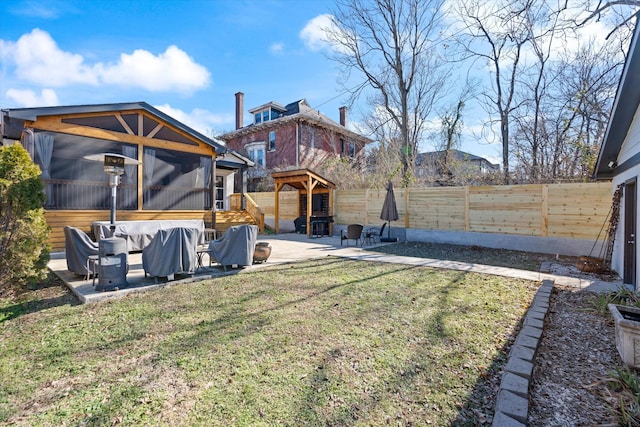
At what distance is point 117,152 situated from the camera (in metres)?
9.52

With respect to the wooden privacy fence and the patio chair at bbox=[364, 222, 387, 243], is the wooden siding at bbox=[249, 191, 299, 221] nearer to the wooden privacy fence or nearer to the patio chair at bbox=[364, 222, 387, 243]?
the wooden privacy fence

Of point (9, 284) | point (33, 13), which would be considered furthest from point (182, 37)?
point (9, 284)

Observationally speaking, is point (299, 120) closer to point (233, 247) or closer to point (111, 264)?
point (233, 247)

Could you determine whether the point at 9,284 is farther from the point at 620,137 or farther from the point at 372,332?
the point at 620,137

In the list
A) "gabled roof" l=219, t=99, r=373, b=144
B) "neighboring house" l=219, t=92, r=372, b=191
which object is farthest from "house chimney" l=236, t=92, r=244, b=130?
Answer: "gabled roof" l=219, t=99, r=373, b=144

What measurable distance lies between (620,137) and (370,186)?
36.3 feet

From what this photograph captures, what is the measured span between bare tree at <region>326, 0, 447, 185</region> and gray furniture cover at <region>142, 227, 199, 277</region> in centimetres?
1263

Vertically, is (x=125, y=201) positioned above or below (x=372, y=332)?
above

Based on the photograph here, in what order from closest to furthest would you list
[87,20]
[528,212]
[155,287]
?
1. [155,287]
2. [87,20]
3. [528,212]

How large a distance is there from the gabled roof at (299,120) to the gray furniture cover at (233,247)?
51.7 feet

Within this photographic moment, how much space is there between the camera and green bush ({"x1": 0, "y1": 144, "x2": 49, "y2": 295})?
4695mm

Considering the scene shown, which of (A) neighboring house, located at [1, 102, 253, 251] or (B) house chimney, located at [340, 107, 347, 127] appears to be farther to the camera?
(B) house chimney, located at [340, 107, 347, 127]

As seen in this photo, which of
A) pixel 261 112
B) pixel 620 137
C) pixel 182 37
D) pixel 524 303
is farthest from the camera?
pixel 261 112

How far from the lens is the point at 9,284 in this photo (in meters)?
4.79
